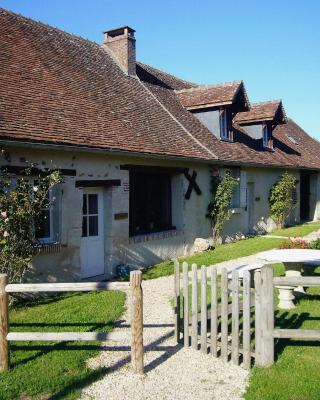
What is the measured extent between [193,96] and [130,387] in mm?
13633

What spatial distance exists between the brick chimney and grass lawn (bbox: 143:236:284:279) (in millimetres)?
7107

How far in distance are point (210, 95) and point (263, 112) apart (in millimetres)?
3679

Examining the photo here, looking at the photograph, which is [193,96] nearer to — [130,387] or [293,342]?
[293,342]

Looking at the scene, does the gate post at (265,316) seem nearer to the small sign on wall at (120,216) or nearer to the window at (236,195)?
the small sign on wall at (120,216)

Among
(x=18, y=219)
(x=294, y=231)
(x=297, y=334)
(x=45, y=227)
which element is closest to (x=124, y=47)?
(x=45, y=227)

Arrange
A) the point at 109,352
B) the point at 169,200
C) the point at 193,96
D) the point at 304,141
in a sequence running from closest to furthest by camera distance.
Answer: the point at 109,352 → the point at 169,200 → the point at 193,96 → the point at 304,141

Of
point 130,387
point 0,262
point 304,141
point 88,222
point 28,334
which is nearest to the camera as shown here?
point 130,387

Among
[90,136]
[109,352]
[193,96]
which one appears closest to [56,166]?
[90,136]

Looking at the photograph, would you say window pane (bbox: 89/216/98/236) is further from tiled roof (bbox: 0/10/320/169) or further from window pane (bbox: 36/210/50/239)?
tiled roof (bbox: 0/10/320/169)

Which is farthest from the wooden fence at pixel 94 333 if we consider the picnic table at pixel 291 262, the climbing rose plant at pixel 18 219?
the picnic table at pixel 291 262

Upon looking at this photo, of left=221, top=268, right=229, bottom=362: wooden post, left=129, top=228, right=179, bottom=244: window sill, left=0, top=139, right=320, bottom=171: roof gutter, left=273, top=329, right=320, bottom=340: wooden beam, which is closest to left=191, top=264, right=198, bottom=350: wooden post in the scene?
left=221, top=268, right=229, bottom=362: wooden post

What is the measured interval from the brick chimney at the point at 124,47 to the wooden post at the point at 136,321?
11678 millimetres

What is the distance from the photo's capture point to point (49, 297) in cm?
826

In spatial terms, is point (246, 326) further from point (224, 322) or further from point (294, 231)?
point (294, 231)
